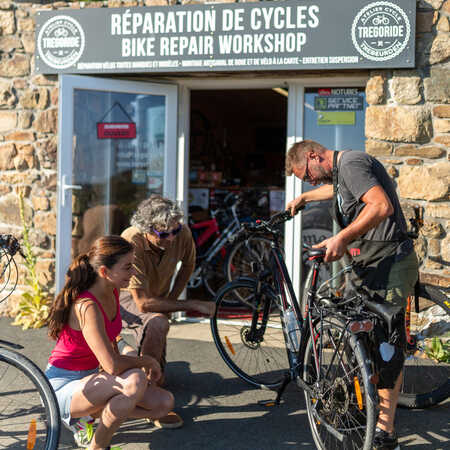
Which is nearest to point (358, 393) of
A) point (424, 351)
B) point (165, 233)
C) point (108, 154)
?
point (424, 351)

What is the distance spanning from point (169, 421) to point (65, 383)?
774mm

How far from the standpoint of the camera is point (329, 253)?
10.5 ft

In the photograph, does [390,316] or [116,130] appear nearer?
[390,316]

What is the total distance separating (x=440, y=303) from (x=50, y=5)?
4517 mm

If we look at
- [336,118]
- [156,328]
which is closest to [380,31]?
[336,118]

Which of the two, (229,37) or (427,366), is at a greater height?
(229,37)

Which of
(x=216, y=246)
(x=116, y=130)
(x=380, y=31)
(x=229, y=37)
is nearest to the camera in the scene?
(x=380, y=31)

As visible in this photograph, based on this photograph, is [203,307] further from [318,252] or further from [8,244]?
[8,244]

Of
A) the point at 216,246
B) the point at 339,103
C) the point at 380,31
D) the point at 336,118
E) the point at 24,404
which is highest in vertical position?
the point at 380,31

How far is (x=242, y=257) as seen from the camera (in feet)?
23.3

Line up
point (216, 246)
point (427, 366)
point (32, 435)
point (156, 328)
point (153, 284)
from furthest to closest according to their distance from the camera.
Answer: point (216, 246)
point (427, 366)
point (153, 284)
point (156, 328)
point (32, 435)

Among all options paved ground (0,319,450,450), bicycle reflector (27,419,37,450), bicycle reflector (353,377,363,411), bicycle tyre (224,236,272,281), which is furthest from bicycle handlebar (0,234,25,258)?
bicycle tyre (224,236,272,281)

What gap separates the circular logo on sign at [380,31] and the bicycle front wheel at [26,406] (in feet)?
12.6

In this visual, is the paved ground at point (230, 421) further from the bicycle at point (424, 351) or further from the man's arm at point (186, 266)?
the man's arm at point (186, 266)
